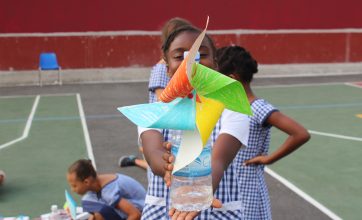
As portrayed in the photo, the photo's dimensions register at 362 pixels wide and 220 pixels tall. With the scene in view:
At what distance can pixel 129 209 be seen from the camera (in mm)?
4875

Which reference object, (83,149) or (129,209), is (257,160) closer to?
(129,209)

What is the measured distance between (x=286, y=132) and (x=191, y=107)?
2.06m

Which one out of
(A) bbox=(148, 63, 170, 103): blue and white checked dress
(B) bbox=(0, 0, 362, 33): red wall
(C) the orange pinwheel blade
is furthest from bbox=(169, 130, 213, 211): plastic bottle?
(B) bbox=(0, 0, 362, 33): red wall

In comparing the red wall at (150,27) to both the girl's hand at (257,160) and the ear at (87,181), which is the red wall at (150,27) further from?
the girl's hand at (257,160)

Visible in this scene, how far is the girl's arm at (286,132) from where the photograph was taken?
338 cm

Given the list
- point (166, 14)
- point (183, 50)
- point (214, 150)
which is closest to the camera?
point (183, 50)

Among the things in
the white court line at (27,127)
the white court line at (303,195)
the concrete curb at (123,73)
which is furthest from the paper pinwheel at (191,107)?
the concrete curb at (123,73)

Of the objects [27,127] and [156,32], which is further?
[156,32]

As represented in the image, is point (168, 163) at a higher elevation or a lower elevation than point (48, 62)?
higher

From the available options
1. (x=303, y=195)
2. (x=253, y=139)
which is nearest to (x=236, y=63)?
(x=253, y=139)

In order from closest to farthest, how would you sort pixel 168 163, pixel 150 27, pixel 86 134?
pixel 168 163 < pixel 86 134 < pixel 150 27

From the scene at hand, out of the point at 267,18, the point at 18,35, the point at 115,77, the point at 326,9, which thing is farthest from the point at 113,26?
the point at 326,9

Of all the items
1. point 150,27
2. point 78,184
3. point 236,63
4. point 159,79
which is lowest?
point 78,184

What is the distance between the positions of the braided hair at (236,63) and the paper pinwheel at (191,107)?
167 cm
